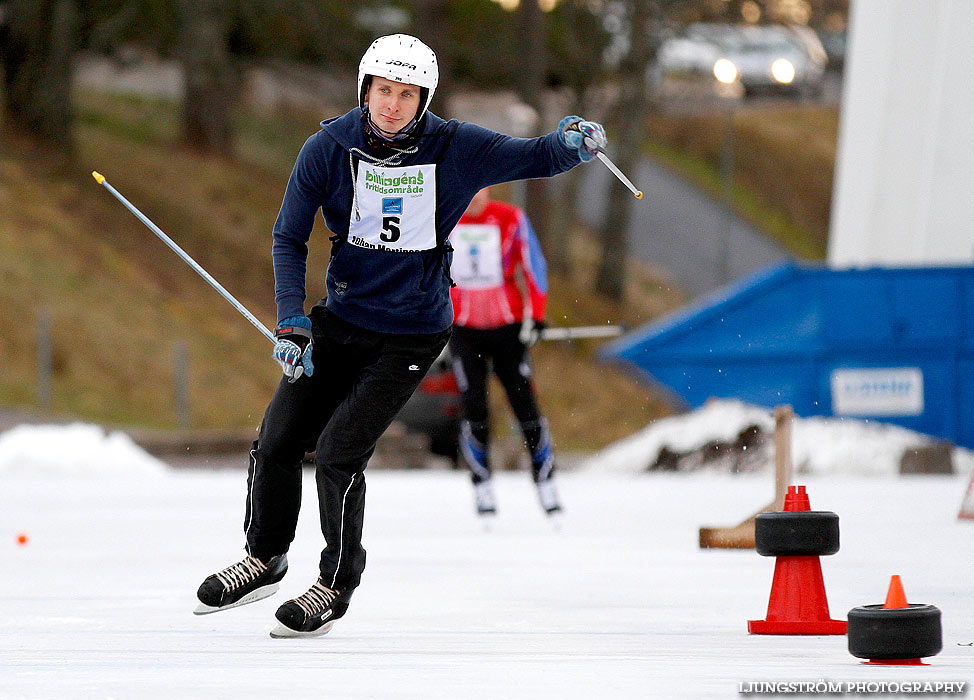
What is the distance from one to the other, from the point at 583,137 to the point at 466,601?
5.77ft

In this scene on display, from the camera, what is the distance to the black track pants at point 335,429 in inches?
204

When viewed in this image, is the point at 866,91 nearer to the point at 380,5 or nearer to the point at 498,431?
the point at 498,431

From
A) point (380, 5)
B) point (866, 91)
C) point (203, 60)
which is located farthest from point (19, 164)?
point (866, 91)

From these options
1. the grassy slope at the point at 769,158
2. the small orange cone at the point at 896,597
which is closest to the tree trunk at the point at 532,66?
the grassy slope at the point at 769,158

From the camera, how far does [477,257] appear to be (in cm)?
948

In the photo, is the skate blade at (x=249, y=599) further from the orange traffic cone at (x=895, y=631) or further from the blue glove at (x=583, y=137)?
the orange traffic cone at (x=895, y=631)

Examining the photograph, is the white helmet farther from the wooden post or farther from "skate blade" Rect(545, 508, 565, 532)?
"skate blade" Rect(545, 508, 565, 532)

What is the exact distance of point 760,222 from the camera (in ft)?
159

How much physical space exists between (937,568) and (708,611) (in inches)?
59.9

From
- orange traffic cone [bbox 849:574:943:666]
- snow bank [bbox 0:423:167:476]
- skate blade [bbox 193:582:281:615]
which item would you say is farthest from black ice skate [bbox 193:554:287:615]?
snow bank [bbox 0:423:167:476]

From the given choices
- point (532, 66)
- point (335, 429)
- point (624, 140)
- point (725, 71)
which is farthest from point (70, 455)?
point (624, 140)

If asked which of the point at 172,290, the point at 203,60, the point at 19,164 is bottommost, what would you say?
the point at 172,290

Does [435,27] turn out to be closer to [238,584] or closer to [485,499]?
[485,499]

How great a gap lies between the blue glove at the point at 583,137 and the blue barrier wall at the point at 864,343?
10.00m
